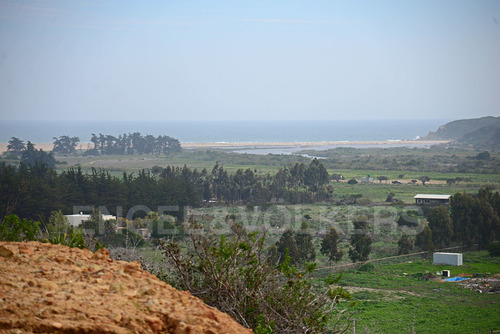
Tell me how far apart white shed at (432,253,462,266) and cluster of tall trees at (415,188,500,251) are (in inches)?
117

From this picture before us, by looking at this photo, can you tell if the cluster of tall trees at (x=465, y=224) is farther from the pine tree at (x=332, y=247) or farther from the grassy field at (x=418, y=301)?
the pine tree at (x=332, y=247)

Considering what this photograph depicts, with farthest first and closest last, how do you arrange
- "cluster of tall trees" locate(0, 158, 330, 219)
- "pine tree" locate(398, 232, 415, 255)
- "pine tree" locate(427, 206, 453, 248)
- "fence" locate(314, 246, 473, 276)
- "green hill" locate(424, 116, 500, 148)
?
"green hill" locate(424, 116, 500, 148) < "cluster of tall trees" locate(0, 158, 330, 219) < "pine tree" locate(427, 206, 453, 248) < "pine tree" locate(398, 232, 415, 255) < "fence" locate(314, 246, 473, 276)

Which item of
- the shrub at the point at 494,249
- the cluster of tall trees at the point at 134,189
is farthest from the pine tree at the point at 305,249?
the cluster of tall trees at the point at 134,189

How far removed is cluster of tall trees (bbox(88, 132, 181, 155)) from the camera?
106 m

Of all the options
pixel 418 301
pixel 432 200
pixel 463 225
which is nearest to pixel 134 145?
pixel 432 200

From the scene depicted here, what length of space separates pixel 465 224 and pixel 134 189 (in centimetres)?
2123

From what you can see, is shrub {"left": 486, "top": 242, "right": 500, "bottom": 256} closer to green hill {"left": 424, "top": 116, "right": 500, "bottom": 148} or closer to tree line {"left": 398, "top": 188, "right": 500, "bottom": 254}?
tree line {"left": 398, "top": 188, "right": 500, "bottom": 254}

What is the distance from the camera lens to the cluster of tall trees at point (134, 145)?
347ft

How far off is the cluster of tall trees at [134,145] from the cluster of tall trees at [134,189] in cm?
5459

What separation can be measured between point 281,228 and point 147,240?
9499mm

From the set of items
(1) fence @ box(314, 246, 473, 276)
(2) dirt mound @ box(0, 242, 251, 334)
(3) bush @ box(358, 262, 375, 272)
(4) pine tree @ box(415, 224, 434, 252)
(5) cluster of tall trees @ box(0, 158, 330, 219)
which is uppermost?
(2) dirt mound @ box(0, 242, 251, 334)

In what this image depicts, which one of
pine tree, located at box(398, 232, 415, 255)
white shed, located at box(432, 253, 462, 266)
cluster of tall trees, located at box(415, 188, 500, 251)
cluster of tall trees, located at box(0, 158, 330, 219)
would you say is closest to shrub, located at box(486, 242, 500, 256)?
cluster of tall trees, located at box(415, 188, 500, 251)

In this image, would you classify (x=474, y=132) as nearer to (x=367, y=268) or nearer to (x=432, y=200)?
(x=432, y=200)

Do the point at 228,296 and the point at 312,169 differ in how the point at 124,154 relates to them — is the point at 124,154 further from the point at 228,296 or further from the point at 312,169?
the point at 228,296
